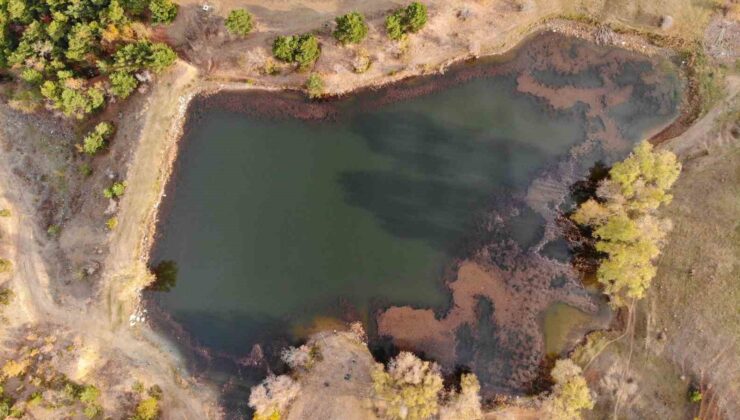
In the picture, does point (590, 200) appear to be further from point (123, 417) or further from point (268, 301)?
point (123, 417)

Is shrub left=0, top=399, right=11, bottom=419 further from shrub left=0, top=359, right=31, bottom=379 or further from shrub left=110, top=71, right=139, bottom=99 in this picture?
shrub left=110, top=71, right=139, bottom=99

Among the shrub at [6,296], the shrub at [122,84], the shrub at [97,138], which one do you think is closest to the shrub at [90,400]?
the shrub at [6,296]

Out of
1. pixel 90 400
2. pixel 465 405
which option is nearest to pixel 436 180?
pixel 465 405

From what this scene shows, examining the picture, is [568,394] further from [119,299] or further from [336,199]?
[119,299]

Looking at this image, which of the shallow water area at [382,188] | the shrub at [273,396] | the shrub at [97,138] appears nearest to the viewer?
the shrub at [273,396]

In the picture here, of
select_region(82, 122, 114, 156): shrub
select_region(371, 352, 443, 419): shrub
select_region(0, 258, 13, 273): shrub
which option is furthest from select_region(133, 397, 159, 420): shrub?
select_region(82, 122, 114, 156): shrub

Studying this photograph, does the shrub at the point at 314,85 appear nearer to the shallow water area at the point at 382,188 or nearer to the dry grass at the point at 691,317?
the shallow water area at the point at 382,188
